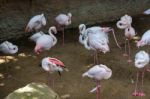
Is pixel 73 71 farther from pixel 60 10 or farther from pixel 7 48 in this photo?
pixel 60 10

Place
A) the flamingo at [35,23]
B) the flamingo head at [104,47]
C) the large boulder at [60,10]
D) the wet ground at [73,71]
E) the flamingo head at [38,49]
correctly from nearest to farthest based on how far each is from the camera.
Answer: the wet ground at [73,71] < the flamingo head at [104,47] < the flamingo head at [38,49] < the flamingo at [35,23] < the large boulder at [60,10]

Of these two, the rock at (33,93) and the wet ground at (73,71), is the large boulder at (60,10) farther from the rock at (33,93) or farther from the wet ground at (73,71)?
Answer: the rock at (33,93)

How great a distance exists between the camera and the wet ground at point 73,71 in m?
5.88

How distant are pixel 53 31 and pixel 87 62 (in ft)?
3.15

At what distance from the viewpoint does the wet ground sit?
5879 mm

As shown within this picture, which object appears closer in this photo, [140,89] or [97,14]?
[140,89]

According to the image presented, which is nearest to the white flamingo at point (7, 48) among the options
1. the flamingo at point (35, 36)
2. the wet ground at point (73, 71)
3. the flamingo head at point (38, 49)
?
the wet ground at point (73, 71)

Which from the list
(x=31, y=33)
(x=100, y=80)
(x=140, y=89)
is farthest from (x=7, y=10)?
(x=140, y=89)

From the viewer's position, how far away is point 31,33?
8.01 m

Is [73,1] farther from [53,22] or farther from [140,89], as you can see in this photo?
[140,89]

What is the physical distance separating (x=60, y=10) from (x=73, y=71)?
78.1 inches

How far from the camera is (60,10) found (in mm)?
8141

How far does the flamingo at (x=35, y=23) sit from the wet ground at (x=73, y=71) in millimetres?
357

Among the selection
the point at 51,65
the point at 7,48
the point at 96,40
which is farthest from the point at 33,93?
the point at 7,48
